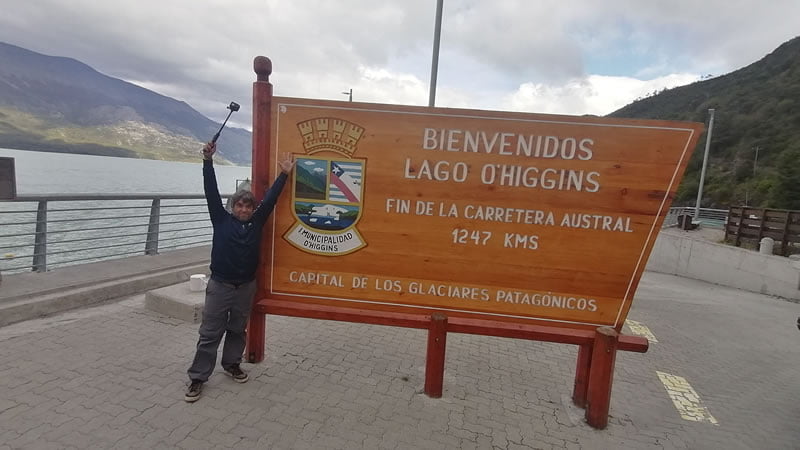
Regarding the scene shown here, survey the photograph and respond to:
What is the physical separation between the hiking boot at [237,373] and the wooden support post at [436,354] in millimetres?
1608

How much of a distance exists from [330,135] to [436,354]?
2086 mm

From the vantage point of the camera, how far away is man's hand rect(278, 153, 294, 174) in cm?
332

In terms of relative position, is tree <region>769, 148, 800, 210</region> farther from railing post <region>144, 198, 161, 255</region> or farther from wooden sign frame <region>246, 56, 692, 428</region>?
railing post <region>144, 198, 161, 255</region>

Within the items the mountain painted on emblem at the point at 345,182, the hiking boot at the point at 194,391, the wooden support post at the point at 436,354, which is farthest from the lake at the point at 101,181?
the wooden support post at the point at 436,354

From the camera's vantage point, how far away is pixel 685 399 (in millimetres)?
3979

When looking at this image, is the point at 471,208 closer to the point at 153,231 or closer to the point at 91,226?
the point at 153,231

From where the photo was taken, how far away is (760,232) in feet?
49.0

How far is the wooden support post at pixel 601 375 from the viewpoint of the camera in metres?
3.19

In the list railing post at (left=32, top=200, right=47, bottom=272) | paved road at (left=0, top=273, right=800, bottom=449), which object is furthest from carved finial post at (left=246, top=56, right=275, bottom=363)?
railing post at (left=32, top=200, right=47, bottom=272)

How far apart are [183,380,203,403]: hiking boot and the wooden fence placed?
18012mm

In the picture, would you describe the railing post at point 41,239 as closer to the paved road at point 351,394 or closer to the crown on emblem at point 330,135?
the paved road at point 351,394

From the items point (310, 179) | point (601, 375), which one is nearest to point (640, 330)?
point (601, 375)

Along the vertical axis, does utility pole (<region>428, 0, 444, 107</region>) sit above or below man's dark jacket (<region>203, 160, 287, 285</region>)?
above

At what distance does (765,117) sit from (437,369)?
243ft
